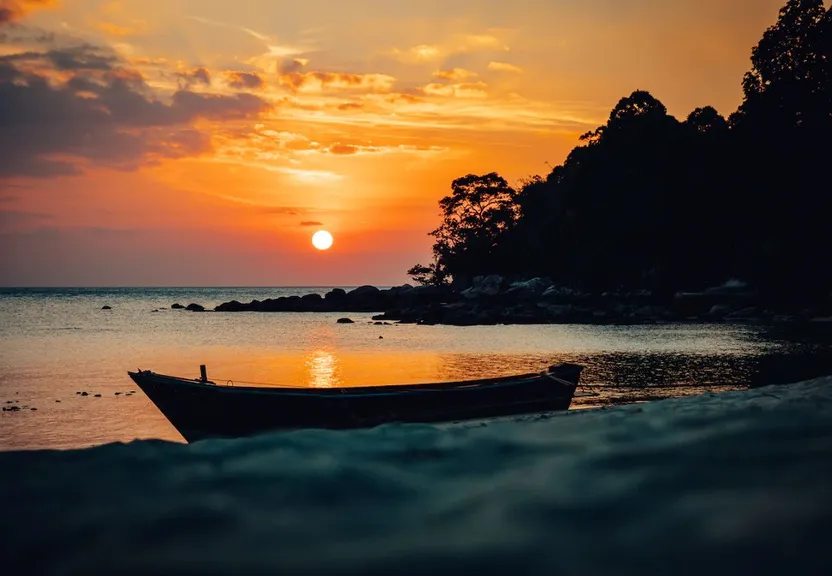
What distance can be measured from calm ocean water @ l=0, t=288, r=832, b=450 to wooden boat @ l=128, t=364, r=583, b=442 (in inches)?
70.9

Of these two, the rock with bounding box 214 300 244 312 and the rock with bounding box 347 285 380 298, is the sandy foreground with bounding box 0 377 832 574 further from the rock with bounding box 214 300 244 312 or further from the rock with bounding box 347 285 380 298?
the rock with bounding box 214 300 244 312

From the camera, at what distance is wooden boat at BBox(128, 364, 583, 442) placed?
15.5 metres

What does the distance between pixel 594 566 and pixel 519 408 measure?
15.4 metres

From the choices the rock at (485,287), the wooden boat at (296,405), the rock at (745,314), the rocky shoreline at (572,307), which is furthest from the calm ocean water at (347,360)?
the rock at (485,287)

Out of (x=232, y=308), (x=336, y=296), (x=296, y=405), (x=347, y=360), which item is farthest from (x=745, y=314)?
(x=232, y=308)

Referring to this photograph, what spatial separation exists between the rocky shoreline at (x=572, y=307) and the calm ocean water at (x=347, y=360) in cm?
617

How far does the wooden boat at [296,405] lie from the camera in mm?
15469

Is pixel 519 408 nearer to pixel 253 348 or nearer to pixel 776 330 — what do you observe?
pixel 253 348

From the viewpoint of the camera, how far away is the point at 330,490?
436 centimetres

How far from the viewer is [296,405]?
1590 cm

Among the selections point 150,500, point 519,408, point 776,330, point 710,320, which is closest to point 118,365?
point 519,408

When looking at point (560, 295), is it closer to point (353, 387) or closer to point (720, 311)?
point (720, 311)

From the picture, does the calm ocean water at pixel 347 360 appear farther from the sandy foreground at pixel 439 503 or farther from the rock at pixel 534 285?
the rock at pixel 534 285

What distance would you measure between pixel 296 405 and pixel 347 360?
850 inches
